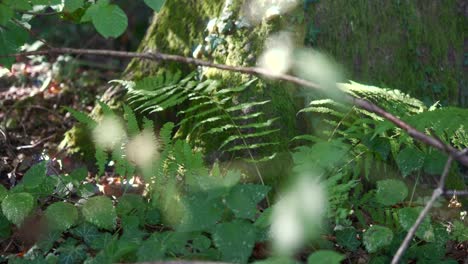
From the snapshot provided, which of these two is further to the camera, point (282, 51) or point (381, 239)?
point (282, 51)

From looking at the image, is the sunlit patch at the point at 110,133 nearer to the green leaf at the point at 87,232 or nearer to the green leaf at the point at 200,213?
the green leaf at the point at 87,232

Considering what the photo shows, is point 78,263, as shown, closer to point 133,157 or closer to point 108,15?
point 133,157

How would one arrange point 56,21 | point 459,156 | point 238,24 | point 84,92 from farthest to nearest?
point 56,21, point 84,92, point 238,24, point 459,156

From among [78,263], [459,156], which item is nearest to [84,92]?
[78,263]

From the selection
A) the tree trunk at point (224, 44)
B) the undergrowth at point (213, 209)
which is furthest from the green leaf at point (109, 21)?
the tree trunk at point (224, 44)

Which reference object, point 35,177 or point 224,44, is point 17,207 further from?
point 224,44

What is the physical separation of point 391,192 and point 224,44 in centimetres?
159

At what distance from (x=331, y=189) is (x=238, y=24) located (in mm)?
1549

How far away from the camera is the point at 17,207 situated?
272 centimetres

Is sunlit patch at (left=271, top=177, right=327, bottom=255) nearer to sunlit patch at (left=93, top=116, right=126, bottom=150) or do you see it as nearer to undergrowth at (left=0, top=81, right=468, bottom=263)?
undergrowth at (left=0, top=81, right=468, bottom=263)

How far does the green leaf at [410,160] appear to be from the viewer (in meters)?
2.87

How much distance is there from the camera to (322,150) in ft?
8.48

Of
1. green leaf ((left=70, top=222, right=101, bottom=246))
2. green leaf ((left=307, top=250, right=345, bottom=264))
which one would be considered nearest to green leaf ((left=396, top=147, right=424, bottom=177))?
green leaf ((left=307, top=250, right=345, bottom=264))

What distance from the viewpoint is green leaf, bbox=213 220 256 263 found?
2.29m
